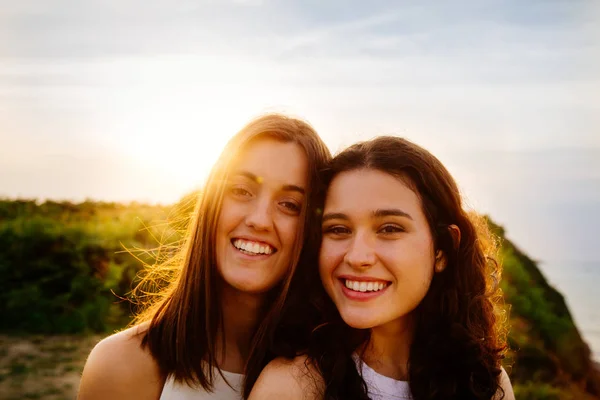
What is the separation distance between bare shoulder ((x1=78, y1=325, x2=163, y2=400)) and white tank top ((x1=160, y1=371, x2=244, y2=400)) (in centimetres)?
11

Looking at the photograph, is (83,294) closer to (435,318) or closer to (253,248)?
(253,248)

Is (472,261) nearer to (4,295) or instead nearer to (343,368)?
(343,368)

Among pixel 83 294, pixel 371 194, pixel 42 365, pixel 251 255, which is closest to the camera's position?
pixel 371 194

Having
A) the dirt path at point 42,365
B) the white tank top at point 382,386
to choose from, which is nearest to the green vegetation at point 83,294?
the dirt path at point 42,365

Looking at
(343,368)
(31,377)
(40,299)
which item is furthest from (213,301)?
(40,299)

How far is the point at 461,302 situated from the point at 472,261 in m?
0.22

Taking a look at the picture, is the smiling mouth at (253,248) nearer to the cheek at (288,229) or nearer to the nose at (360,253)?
the cheek at (288,229)

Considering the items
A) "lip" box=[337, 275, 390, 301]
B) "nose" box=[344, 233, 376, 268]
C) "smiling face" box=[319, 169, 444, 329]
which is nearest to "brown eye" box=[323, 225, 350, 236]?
"smiling face" box=[319, 169, 444, 329]

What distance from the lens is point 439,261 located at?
10.5 ft

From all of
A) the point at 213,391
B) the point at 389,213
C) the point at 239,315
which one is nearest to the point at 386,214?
the point at 389,213

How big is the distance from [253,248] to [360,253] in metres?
0.77

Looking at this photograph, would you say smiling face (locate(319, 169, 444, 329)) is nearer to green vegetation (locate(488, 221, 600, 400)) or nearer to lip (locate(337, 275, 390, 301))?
lip (locate(337, 275, 390, 301))

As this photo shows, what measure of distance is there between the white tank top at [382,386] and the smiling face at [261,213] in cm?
75

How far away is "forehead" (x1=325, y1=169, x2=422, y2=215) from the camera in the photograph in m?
2.98
